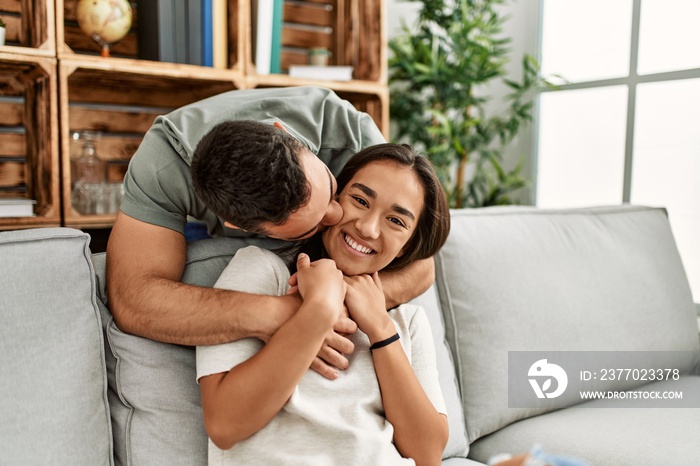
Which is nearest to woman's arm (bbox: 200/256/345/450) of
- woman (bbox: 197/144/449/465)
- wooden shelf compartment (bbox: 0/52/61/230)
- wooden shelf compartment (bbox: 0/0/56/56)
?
woman (bbox: 197/144/449/465)

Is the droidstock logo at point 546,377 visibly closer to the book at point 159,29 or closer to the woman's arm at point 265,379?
the woman's arm at point 265,379

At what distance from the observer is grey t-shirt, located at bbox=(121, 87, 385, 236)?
132 cm

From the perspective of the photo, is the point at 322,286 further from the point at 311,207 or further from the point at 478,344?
the point at 478,344

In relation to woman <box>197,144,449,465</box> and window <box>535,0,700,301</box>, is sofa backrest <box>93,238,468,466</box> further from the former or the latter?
window <box>535,0,700,301</box>

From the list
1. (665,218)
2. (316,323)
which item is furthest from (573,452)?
(665,218)

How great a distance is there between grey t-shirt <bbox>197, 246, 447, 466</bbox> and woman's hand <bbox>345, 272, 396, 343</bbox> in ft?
0.21

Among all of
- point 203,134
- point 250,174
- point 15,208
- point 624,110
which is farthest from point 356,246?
point 624,110

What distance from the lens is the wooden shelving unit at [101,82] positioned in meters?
1.77

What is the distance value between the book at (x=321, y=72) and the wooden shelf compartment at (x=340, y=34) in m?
0.16

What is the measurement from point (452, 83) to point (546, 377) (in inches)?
57.4

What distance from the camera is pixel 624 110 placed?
2.81 meters

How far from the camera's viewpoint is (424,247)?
139 cm

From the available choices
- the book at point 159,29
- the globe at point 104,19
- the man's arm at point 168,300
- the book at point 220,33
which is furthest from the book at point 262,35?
the man's arm at point 168,300

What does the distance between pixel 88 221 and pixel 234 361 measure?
3.38ft
